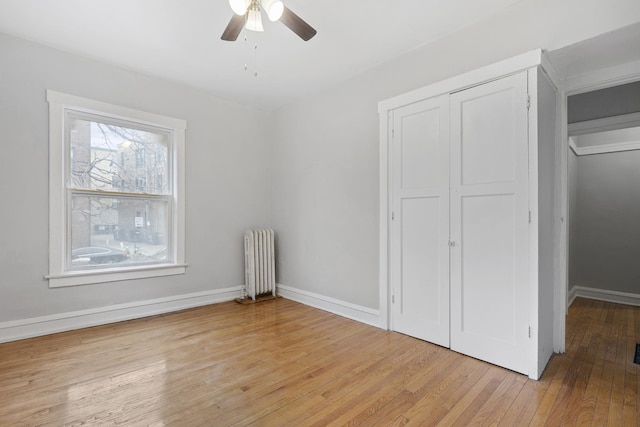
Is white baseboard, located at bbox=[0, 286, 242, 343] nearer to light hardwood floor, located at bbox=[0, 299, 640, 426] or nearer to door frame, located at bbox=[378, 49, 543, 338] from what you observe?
light hardwood floor, located at bbox=[0, 299, 640, 426]

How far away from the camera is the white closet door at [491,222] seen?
7.45 feet

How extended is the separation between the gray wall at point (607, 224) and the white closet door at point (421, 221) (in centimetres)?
279

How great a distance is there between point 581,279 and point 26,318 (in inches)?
261

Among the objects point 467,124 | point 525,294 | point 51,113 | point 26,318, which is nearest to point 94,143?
point 51,113

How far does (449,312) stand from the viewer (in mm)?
2666

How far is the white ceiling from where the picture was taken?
7.86 ft

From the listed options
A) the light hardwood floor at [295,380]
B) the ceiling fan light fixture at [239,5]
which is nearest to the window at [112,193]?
the light hardwood floor at [295,380]

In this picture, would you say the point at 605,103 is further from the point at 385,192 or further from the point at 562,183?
the point at 385,192

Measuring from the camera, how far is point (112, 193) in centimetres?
341

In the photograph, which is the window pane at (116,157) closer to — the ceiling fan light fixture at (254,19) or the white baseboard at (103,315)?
the white baseboard at (103,315)

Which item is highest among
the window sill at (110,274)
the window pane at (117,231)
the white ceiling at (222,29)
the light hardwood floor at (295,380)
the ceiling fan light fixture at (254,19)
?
the white ceiling at (222,29)

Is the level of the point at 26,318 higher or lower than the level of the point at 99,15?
lower

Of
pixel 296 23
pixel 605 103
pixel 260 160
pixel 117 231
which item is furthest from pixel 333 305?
pixel 605 103

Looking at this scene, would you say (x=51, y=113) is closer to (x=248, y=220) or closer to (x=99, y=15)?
(x=99, y=15)
